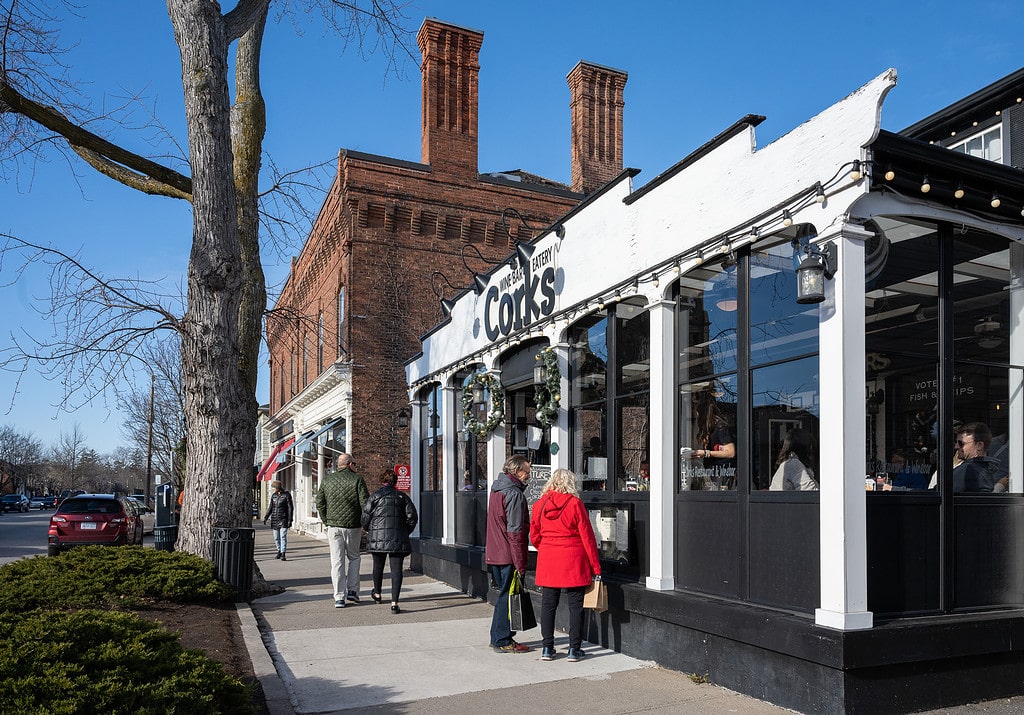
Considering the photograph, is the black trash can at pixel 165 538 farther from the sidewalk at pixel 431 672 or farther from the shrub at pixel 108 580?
the sidewalk at pixel 431 672

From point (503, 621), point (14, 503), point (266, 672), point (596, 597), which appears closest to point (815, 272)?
point (596, 597)

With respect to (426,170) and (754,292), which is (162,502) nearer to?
(426,170)

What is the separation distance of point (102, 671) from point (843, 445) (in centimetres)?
488

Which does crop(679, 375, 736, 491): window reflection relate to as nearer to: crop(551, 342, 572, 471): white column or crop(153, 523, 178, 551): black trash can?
crop(551, 342, 572, 471): white column

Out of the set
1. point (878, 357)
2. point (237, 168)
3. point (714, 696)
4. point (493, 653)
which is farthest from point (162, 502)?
point (878, 357)

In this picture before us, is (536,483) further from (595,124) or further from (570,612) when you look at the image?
(595,124)

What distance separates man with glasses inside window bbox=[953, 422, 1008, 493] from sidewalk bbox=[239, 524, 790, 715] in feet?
8.08

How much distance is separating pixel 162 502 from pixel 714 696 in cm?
1288

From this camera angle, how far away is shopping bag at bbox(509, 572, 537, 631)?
8.66m

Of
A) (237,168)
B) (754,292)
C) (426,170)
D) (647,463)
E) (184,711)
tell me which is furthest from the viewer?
(426,170)

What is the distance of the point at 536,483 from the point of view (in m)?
11.5

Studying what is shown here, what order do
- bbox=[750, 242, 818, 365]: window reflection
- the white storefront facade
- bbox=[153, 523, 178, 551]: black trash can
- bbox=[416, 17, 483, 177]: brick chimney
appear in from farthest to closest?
1. bbox=[416, 17, 483, 177]: brick chimney
2. bbox=[153, 523, 178, 551]: black trash can
3. bbox=[750, 242, 818, 365]: window reflection
4. the white storefront facade

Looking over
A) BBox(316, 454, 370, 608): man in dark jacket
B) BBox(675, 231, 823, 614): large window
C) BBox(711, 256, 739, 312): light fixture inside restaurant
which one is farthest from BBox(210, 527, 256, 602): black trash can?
BBox(711, 256, 739, 312): light fixture inside restaurant

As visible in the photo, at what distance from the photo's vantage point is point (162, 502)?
16.8 metres
